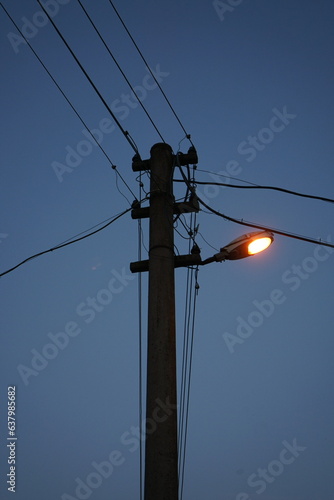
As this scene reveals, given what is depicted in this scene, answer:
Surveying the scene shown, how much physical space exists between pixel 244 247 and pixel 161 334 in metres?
1.43

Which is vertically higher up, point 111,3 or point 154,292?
point 111,3

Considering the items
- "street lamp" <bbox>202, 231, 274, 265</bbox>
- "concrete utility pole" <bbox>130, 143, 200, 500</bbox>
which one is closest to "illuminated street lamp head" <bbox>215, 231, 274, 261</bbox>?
"street lamp" <bbox>202, 231, 274, 265</bbox>

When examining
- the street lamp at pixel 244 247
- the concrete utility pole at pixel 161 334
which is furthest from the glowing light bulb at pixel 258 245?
the concrete utility pole at pixel 161 334

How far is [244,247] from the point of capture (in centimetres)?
496

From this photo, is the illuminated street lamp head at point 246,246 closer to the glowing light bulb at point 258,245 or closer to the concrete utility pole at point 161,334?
the glowing light bulb at point 258,245

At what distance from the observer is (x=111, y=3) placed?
551 centimetres

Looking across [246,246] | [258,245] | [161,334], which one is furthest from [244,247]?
[161,334]

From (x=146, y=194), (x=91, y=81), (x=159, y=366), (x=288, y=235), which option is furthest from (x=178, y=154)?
(x=159, y=366)

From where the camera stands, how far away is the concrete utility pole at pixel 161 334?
3623 millimetres

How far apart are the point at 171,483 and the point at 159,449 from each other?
0.82ft

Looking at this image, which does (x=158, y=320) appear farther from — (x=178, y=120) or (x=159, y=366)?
(x=178, y=120)

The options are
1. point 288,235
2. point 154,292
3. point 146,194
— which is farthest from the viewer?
point 288,235

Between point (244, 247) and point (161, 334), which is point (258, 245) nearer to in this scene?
point (244, 247)

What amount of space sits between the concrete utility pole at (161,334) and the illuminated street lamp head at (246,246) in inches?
14.9
